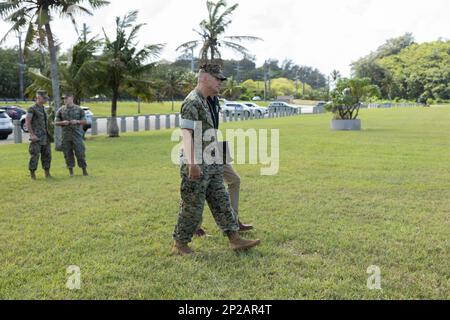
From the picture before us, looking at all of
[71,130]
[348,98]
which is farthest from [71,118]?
[348,98]

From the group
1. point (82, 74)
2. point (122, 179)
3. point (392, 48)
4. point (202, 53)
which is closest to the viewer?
point (122, 179)

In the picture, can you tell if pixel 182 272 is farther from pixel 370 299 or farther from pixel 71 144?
pixel 71 144

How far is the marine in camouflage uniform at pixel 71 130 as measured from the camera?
920 centimetres

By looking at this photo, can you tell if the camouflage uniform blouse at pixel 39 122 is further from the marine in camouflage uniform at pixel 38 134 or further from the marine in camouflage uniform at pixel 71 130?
the marine in camouflage uniform at pixel 71 130

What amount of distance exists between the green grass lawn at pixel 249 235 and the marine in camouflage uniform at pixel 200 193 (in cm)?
22

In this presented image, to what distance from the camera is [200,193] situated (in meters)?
4.48

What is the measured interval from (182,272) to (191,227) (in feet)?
1.76

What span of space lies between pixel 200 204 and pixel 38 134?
223 inches

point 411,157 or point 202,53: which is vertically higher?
point 202,53

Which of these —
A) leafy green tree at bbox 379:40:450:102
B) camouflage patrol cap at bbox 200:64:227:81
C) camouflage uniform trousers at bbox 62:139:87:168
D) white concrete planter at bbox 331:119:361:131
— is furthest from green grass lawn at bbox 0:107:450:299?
leafy green tree at bbox 379:40:450:102

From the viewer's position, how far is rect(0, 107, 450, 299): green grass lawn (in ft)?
12.5

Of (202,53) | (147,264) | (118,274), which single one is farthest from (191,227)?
(202,53)

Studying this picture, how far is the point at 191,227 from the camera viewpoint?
14.9 feet
